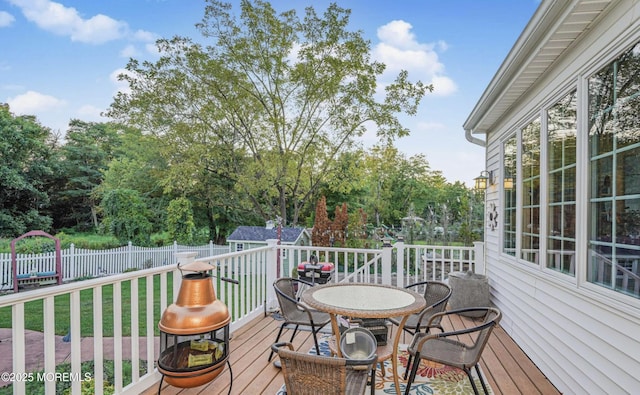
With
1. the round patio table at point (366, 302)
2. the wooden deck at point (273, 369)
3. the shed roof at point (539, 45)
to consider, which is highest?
the shed roof at point (539, 45)

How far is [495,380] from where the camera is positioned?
2.76 metres

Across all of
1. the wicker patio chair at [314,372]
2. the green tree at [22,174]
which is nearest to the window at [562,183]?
the wicker patio chair at [314,372]

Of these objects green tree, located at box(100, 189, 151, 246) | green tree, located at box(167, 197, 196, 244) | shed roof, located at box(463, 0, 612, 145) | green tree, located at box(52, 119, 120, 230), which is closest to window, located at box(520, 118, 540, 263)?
shed roof, located at box(463, 0, 612, 145)

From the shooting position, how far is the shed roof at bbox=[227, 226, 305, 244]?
1115 centimetres

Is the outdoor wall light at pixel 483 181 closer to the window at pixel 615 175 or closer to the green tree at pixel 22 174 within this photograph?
the window at pixel 615 175

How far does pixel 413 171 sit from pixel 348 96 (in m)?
9.18

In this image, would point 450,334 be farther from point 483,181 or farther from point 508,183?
point 483,181

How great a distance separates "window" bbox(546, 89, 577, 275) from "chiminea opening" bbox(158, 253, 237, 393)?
2.73 m

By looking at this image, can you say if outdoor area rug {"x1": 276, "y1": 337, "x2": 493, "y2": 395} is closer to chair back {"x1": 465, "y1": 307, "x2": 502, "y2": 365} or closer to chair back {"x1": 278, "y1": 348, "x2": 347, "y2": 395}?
chair back {"x1": 465, "y1": 307, "x2": 502, "y2": 365}

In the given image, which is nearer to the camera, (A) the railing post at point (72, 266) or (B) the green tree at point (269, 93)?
(B) the green tree at point (269, 93)

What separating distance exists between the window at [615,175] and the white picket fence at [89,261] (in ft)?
39.6

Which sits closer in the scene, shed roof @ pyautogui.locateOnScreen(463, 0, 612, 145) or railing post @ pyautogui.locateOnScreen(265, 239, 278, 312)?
shed roof @ pyautogui.locateOnScreen(463, 0, 612, 145)

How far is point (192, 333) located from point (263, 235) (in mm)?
10084

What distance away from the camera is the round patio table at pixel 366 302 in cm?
245
